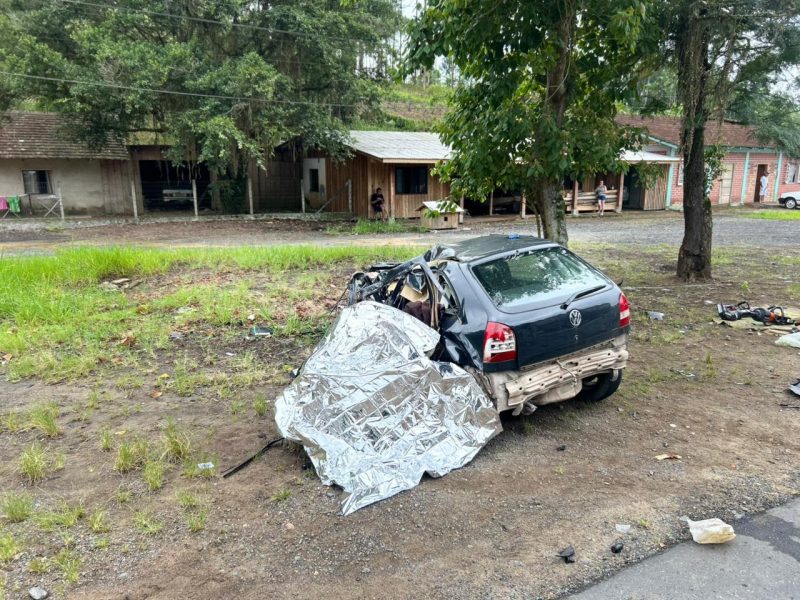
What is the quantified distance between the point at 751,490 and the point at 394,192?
21.0m

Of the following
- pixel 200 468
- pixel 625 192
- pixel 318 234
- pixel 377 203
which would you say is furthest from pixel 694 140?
pixel 625 192

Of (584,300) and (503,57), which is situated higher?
(503,57)

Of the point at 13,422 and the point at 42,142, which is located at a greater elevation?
the point at 42,142

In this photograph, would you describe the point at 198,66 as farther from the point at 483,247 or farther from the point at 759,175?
the point at 759,175

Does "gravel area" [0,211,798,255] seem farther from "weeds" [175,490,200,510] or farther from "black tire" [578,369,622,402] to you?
"weeds" [175,490,200,510]

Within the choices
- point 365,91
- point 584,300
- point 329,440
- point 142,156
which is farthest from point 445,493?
point 142,156

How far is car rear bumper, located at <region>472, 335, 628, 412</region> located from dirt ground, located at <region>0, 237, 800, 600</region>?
35 centimetres

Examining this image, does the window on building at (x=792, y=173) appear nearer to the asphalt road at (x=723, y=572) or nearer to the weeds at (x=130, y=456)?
the asphalt road at (x=723, y=572)

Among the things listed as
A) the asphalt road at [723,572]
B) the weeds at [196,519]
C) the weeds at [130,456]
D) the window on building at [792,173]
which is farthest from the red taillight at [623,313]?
the window on building at [792,173]

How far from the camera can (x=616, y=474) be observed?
13.2 ft

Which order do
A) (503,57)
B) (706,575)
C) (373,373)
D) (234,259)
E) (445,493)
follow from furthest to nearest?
(234,259) → (503,57) → (373,373) → (445,493) → (706,575)

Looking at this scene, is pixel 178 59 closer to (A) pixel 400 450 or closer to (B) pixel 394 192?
(B) pixel 394 192

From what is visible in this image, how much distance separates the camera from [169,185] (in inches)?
1046

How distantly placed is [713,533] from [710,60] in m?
8.55
